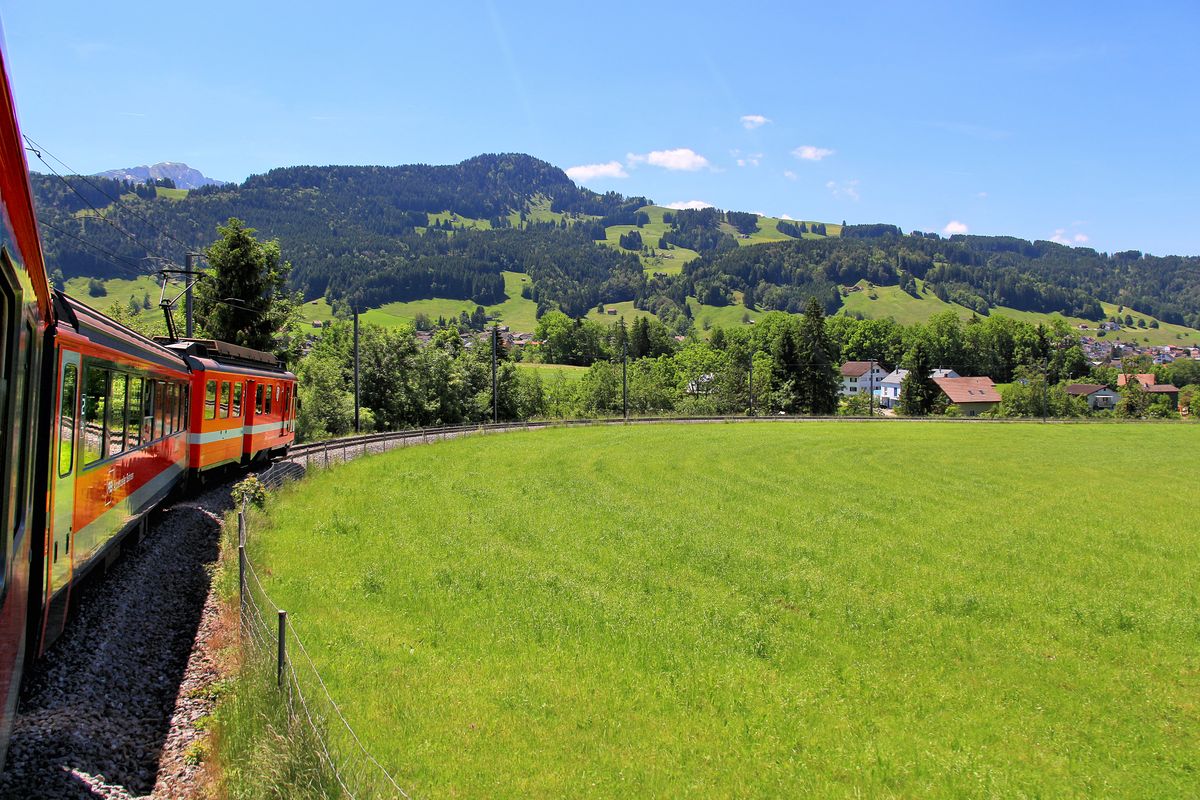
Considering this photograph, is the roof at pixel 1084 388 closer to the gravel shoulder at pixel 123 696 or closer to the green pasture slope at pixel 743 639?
the green pasture slope at pixel 743 639

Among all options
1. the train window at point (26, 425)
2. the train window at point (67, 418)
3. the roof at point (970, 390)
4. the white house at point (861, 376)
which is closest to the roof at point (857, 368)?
the white house at point (861, 376)

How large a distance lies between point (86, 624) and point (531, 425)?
51.6 meters

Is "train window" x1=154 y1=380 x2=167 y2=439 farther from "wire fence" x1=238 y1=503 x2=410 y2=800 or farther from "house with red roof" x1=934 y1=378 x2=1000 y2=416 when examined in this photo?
"house with red roof" x1=934 y1=378 x2=1000 y2=416

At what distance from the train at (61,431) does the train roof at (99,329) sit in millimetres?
30

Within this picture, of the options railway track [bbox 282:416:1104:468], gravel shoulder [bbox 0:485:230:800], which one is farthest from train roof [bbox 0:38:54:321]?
railway track [bbox 282:416:1104:468]

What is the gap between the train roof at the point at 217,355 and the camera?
17.7 metres

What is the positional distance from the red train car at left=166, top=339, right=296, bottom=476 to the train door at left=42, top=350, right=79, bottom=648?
9.81m

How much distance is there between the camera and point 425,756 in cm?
778

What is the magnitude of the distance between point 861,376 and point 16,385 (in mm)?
169536

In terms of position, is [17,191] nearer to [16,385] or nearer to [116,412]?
[16,385]

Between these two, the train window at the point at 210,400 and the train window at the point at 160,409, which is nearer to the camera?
the train window at the point at 160,409

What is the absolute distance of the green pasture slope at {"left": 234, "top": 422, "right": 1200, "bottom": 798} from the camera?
321 inches

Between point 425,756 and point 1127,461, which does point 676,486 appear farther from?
point 1127,461

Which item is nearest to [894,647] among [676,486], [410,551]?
[410,551]
